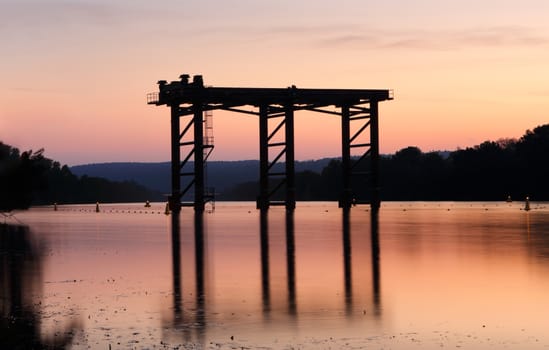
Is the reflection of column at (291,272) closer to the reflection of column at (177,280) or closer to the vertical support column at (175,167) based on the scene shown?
the reflection of column at (177,280)

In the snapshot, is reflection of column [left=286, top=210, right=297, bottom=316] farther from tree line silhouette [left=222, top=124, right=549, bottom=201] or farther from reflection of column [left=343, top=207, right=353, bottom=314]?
tree line silhouette [left=222, top=124, right=549, bottom=201]

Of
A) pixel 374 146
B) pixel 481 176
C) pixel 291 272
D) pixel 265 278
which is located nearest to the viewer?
pixel 265 278

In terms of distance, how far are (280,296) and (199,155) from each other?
70.7m

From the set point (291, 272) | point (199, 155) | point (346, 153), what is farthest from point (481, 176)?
point (291, 272)

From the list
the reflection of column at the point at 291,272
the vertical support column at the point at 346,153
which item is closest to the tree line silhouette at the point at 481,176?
the vertical support column at the point at 346,153

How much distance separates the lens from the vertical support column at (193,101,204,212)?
290 ft

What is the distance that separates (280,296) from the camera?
18.9 metres

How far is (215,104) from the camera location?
299 feet

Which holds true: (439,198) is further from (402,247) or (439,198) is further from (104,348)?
(104,348)

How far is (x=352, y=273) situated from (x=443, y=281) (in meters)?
2.88

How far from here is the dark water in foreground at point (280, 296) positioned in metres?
13.9

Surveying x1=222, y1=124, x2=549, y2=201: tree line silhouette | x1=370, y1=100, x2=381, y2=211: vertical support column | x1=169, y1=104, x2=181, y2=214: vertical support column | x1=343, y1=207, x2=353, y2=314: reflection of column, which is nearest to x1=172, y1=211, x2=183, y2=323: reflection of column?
x1=343, y1=207, x2=353, y2=314: reflection of column

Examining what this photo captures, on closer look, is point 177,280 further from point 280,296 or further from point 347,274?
point 280,296

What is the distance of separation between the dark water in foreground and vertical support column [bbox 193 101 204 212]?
53.9 m
